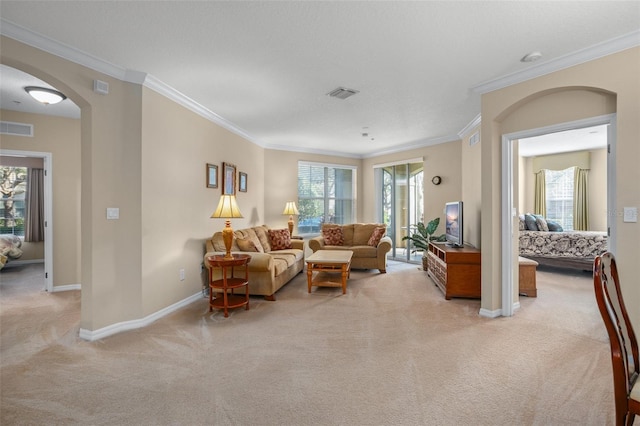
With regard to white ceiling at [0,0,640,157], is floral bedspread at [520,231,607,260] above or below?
below

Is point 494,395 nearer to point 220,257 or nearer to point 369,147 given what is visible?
point 220,257

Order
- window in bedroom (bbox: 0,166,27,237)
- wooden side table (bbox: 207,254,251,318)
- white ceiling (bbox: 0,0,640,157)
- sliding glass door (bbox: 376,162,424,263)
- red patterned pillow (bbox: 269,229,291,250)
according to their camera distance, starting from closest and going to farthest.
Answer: white ceiling (bbox: 0,0,640,157)
wooden side table (bbox: 207,254,251,318)
red patterned pillow (bbox: 269,229,291,250)
window in bedroom (bbox: 0,166,27,237)
sliding glass door (bbox: 376,162,424,263)

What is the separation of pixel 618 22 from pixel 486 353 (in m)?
2.67

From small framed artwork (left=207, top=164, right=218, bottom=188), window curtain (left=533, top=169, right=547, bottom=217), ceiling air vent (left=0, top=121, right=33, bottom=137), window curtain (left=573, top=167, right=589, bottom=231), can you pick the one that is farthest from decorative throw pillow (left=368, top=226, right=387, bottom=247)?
ceiling air vent (left=0, top=121, right=33, bottom=137)

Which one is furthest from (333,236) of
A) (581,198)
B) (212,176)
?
(581,198)

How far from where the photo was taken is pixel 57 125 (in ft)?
14.8

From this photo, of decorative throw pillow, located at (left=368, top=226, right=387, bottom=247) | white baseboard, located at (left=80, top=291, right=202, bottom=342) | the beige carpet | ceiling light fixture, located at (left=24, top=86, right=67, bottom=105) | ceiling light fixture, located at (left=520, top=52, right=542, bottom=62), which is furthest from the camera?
decorative throw pillow, located at (left=368, top=226, right=387, bottom=247)

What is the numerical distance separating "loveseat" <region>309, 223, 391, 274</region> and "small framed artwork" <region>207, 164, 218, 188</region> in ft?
7.26

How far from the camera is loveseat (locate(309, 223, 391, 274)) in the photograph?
5812mm

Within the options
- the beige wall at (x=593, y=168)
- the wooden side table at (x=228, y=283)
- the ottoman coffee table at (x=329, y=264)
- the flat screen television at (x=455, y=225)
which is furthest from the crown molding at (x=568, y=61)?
the beige wall at (x=593, y=168)

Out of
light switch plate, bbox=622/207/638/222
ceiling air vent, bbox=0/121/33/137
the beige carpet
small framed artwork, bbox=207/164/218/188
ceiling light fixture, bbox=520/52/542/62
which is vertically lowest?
the beige carpet

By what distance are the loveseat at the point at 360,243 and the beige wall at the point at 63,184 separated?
3.80m

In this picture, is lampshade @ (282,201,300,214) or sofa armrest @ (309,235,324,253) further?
lampshade @ (282,201,300,214)

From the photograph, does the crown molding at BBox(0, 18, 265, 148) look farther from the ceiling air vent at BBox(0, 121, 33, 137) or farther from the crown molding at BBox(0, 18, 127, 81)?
the ceiling air vent at BBox(0, 121, 33, 137)
